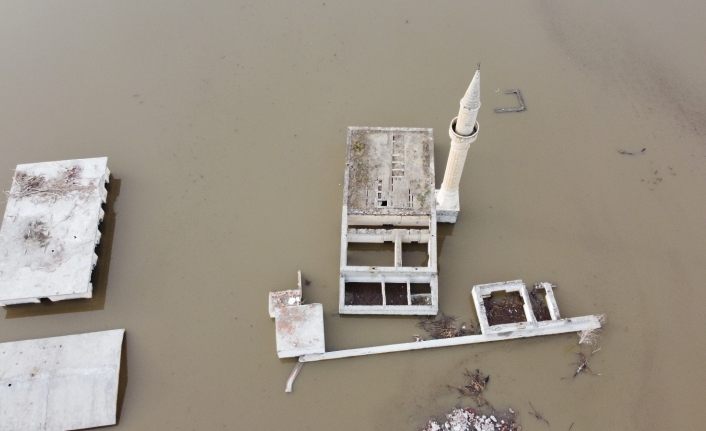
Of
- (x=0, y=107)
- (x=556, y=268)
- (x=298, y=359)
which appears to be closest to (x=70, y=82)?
(x=0, y=107)

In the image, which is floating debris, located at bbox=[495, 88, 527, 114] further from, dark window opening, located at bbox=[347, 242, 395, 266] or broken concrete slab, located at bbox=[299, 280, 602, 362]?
broken concrete slab, located at bbox=[299, 280, 602, 362]

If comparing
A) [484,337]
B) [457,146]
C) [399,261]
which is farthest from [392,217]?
[484,337]

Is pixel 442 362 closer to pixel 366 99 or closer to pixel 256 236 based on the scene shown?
pixel 256 236

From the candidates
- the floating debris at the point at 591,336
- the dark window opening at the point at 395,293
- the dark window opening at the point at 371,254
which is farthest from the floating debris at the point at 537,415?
the dark window opening at the point at 371,254

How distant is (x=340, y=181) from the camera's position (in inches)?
762

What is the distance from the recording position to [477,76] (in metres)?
12.9

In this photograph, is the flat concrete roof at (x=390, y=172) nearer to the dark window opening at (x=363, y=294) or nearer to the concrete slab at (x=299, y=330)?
the dark window opening at (x=363, y=294)

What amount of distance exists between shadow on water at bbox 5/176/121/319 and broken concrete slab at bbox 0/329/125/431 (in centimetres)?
123

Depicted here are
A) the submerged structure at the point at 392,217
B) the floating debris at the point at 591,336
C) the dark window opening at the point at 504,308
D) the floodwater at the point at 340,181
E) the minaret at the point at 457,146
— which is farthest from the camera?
the dark window opening at the point at 504,308

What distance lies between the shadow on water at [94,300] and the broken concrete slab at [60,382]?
1227mm

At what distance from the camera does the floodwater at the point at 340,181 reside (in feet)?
50.8

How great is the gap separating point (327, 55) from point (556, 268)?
13.2 metres

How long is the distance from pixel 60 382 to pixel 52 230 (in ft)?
16.6

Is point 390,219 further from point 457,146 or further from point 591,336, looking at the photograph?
point 591,336
